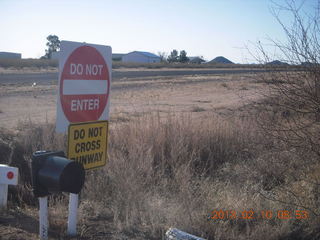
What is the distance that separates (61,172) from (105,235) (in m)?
1.01

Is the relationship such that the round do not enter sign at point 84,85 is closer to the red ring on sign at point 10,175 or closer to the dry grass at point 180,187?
the dry grass at point 180,187

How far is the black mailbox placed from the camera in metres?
3.32

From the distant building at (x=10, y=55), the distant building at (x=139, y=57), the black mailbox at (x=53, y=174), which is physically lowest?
the black mailbox at (x=53, y=174)

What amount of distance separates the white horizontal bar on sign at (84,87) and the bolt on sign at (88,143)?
0.32 metres

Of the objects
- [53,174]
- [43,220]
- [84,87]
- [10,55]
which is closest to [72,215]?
[43,220]

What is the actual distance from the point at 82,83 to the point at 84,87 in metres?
0.05

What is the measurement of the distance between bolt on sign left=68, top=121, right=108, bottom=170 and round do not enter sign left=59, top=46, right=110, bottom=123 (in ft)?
0.27


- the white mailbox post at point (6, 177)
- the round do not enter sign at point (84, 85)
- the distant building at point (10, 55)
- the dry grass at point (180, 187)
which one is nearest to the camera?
the round do not enter sign at point (84, 85)

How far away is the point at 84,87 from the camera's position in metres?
3.81

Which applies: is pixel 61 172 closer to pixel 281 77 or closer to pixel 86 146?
pixel 86 146

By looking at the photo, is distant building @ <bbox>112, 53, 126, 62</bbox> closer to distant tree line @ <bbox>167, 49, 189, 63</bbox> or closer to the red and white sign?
distant tree line @ <bbox>167, 49, 189, 63</bbox>

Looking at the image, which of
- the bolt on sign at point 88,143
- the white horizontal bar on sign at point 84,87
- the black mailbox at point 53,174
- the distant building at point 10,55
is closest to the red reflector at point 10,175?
the bolt on sign at point 88,143

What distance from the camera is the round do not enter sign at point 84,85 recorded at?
3605 millimetres

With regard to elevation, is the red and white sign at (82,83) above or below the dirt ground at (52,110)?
above
